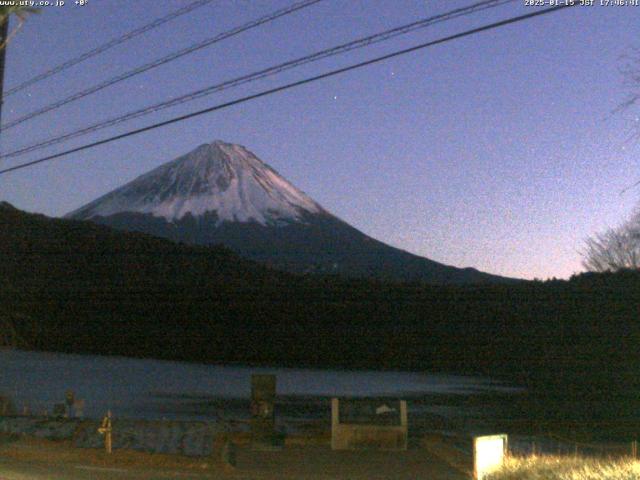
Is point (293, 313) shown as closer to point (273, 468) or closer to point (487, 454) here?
point (273, 468)

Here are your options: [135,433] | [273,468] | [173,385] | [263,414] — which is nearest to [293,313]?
[173,385]

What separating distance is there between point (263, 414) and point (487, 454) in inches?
271

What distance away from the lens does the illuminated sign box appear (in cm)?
1194

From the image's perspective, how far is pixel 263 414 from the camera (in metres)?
18.1

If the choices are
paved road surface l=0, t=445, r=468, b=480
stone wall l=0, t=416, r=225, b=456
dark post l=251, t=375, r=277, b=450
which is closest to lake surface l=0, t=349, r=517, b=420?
stone wall l=0, t=416, r=225, b=456

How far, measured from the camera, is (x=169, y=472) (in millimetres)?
15648

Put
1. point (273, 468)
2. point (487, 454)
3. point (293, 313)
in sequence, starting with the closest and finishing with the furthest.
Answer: point (487, 454) < point (273, 468) < point (293, 313)

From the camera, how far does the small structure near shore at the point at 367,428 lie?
18.5m

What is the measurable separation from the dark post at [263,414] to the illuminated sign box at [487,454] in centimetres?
Answer: 663

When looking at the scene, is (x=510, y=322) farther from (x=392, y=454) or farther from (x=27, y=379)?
(x=392, y=454)

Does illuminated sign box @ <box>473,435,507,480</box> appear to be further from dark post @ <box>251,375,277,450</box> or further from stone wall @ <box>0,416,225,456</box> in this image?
dark post @ <box>251,375,277,450</box>

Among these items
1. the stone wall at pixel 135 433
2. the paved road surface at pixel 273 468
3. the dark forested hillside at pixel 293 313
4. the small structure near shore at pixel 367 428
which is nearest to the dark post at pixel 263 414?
the paved road surface at pixel 273 468

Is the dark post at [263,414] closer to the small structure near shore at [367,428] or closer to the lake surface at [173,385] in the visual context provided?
the small structure near shore at [367,428]

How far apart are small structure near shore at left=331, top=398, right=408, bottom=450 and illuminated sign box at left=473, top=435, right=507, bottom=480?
593 centimetres
